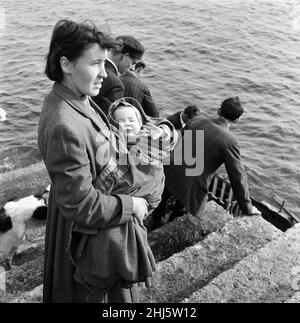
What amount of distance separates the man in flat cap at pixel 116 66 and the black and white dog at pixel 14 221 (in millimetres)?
1546

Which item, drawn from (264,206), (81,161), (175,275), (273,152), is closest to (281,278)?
(175,275)

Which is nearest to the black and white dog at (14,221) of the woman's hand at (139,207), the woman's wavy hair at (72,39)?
the woman's hand at (139,207)

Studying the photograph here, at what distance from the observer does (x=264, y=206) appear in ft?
22.8

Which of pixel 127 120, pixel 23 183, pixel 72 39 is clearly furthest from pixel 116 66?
pixel 72 39

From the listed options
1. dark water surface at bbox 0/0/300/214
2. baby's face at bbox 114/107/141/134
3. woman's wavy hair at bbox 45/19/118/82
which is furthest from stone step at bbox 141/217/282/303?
dark water surface at bbox 0/0/300/214

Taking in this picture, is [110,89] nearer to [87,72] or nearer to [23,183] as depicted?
[87,72]

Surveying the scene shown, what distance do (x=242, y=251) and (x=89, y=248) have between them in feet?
6.76

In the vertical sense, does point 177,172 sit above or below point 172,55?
above

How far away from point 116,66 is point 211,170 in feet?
4.95

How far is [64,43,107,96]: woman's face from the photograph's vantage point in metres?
2.06
